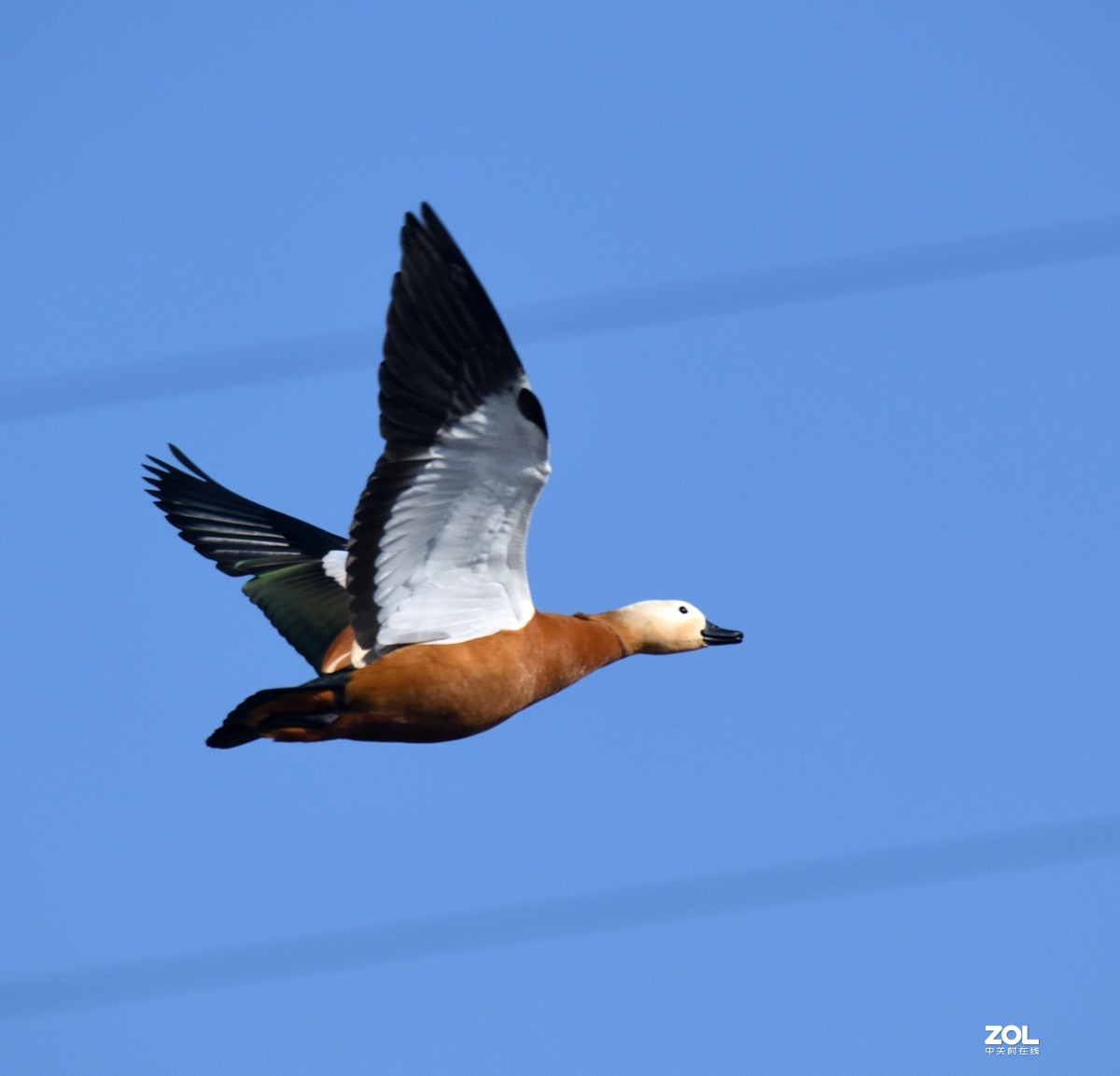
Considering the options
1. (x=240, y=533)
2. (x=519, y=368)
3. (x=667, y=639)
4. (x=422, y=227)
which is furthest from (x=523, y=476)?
(x=240, y=533)

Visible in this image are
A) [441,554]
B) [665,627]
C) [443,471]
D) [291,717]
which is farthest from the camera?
[665,627]

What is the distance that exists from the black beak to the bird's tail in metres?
2.93

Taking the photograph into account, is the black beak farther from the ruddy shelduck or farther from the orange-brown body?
the orange-brown body

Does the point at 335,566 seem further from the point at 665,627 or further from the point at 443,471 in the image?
the point at 443,471

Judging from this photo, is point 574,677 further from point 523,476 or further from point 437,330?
point 437,330

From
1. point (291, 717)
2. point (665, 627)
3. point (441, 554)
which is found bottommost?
point (291, 717)

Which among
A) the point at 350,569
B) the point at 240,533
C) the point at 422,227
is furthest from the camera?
the point at 240,533

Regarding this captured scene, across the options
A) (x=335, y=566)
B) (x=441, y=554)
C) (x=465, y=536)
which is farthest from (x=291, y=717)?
(x=335, y=566)

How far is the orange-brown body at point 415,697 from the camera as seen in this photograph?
11.7 m

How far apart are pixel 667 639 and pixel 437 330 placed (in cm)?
321

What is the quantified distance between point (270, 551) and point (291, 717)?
289 cm

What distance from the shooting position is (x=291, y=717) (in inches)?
460

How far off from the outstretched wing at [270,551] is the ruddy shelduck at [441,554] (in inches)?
35.8

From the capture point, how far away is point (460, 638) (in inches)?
470
